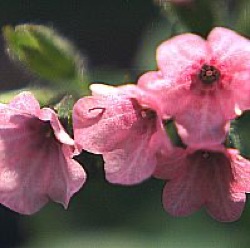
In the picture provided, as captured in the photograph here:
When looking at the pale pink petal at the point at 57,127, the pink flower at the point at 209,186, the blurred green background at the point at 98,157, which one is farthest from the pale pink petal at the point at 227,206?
the pale pink petal at the point at 57,127

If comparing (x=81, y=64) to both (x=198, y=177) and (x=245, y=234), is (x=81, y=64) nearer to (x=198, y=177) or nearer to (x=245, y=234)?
(x=198, y=177)

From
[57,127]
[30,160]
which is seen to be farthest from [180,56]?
[30,160]

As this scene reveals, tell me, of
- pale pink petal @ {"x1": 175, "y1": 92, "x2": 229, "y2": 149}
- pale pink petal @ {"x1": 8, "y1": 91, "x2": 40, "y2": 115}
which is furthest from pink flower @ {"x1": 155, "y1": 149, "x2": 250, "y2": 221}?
pale pink petal @ {"x1": 8, "y1": 91, "x2": 40, "y2": 115}

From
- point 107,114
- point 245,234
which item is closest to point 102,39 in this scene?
point 245,234

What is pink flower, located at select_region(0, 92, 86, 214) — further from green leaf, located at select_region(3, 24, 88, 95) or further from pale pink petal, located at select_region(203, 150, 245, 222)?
pale pink petal, located at select_region(203, 150, 245, 222)

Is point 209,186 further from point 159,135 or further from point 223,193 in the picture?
point 159,135

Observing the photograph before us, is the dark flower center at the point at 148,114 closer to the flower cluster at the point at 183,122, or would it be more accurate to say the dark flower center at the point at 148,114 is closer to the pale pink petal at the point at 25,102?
the flower cluster at the point at 183,122
